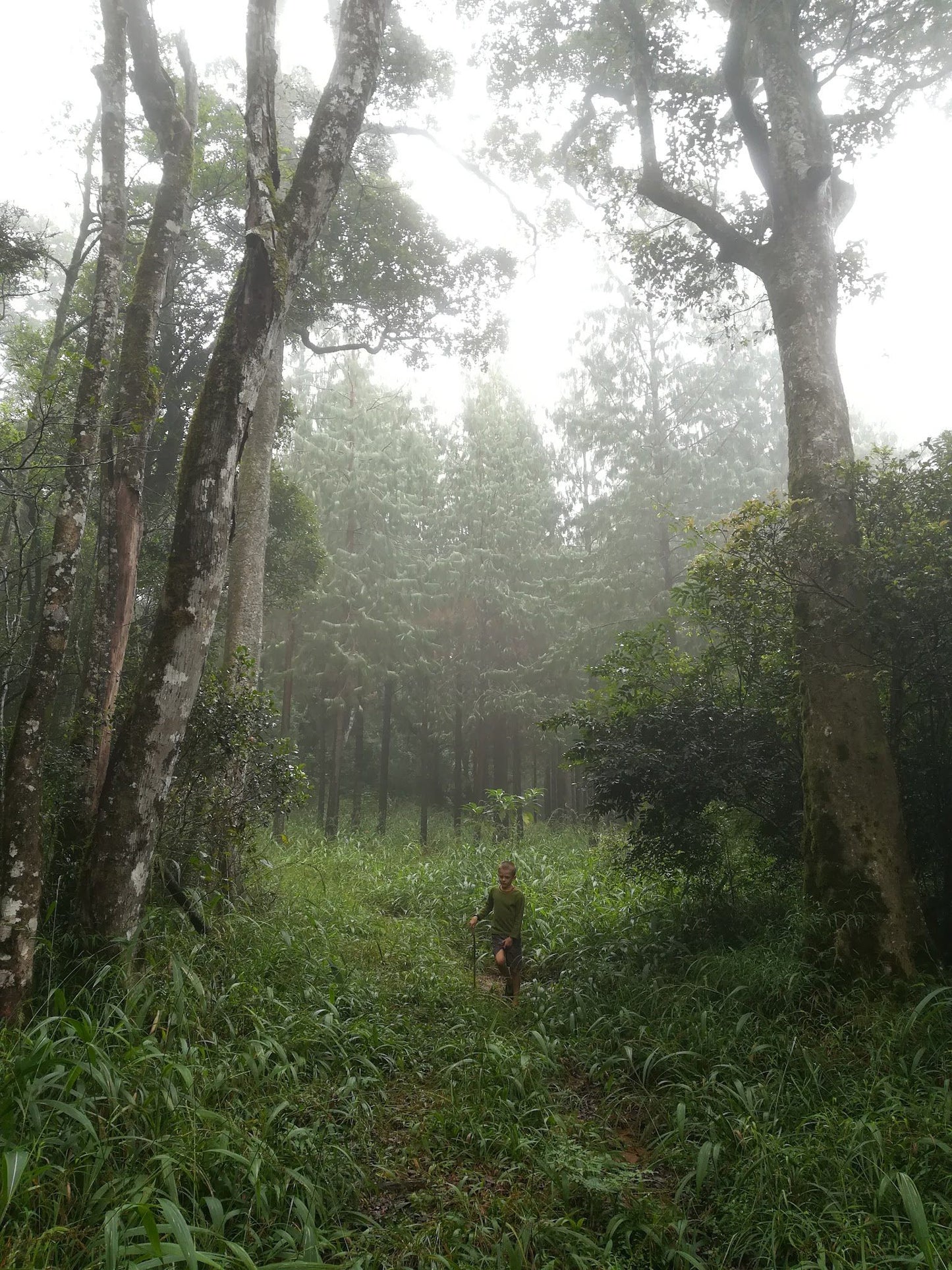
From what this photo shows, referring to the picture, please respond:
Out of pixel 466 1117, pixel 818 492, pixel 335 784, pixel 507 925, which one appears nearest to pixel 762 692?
pixel 818 492

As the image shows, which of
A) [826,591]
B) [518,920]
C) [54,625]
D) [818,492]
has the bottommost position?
[518,920]

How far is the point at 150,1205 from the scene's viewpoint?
3152 millimetres

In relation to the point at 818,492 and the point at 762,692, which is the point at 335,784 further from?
the point at 818,492

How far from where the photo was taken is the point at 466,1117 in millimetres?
4660

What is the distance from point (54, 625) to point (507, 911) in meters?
4.91

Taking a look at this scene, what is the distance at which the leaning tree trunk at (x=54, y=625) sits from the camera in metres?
4.28

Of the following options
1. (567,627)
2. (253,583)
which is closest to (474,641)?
(567,627)

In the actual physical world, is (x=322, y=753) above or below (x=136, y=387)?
below

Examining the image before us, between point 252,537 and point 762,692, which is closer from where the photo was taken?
point 762,692

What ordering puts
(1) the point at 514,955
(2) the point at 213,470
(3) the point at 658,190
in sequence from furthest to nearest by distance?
1. (3) the point at 658,190
2. (1) the point at 514,955
3. (2) the point at 213,470

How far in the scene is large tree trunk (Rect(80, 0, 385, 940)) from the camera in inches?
185

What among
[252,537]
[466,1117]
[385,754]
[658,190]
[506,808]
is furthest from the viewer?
[385,754]

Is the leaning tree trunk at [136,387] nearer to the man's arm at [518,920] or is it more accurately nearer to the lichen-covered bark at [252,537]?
the lichen-covered bark at [252,537]

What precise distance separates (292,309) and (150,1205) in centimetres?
1231
